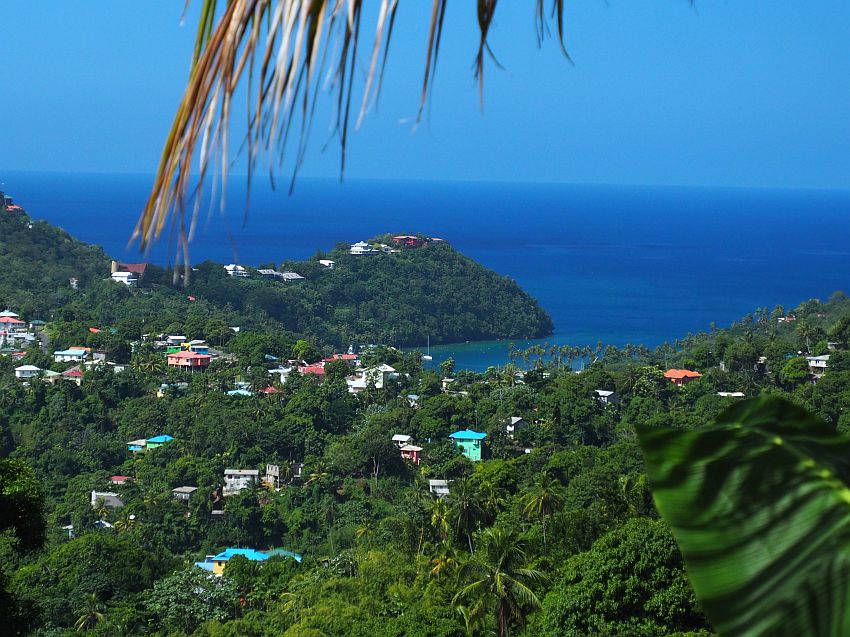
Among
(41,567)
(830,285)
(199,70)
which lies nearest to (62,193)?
(830,285)

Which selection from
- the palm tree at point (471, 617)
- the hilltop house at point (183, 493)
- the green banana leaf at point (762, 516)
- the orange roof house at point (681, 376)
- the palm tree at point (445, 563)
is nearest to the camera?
the green banana leaf at point (762, 516)

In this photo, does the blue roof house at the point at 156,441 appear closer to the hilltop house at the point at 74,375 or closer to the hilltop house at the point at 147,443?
the hilltop house at the point at 147,443

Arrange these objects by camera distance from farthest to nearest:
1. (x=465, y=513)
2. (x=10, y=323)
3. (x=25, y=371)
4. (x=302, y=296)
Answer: (x=302, y=296)
(x=10, y=323)
(x=25, y=371)
(x=465, y=513)

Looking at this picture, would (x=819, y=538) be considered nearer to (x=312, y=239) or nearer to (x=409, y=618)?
(x=409, y=618)

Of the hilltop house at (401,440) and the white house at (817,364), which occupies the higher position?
the white house at (817,364)

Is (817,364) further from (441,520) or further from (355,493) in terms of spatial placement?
(441,520)

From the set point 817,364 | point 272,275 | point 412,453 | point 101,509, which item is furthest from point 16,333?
point 817,364

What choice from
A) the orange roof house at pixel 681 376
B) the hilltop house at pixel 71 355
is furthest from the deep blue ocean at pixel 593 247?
the orange roof house at pixel 681 376

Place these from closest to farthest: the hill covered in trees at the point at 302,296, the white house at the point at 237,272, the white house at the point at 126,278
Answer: the hill covered in trees at the point at 302,296 → the white house at the point at 126,278 → the white house at the point at 237,272
